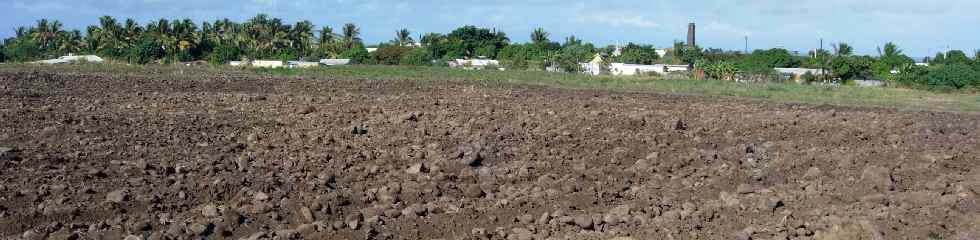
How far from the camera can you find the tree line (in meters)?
66.7

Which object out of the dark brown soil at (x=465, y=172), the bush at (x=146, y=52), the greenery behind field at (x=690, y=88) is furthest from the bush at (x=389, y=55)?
the dark brown soil at (x=465, y=172)

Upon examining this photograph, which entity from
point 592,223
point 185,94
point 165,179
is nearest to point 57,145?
point 165,179

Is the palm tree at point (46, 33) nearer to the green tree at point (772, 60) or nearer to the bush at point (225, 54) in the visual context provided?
the bush at point (225, 54)

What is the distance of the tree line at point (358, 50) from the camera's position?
6669cm

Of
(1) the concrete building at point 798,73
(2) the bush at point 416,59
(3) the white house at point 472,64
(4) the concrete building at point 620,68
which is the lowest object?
(1) the concrete building at point 798,73

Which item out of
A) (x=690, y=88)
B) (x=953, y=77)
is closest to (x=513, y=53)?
(x=953, y=77)

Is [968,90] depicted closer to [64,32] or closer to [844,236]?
[844,236]

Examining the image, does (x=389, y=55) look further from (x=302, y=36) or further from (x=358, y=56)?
(x=302, y=36)

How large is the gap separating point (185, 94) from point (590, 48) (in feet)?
212

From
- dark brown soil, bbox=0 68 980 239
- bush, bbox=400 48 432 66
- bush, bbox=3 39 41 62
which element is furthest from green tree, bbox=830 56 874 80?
bush, bbox=3 39 41 62

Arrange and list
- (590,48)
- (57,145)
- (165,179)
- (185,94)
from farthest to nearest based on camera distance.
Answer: (590,48), (185,94), (57,145), (165,179)

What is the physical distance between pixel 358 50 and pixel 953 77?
4536 cm

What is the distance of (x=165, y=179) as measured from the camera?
998 centimetres

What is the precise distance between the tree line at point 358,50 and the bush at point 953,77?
9.97 meters
